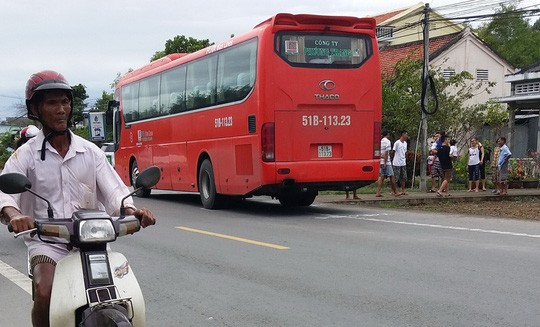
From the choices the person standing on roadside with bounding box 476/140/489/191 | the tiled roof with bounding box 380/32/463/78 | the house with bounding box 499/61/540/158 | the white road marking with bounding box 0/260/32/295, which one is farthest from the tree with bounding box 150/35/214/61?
the white road marking with bounding box 0/260/32/295

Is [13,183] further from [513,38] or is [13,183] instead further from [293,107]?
[513,38]

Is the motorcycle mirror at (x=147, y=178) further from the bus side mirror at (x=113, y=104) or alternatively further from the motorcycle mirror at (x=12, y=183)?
the bus side mirror at (x=113, y=104)

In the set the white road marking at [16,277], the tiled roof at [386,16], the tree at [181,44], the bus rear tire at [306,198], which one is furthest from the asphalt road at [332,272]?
the tiled roof at [386,16]

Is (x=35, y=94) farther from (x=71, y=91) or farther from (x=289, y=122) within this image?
(x=289, y=122)

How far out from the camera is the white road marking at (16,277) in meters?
7.09

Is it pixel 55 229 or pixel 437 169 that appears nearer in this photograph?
pixel 55 229

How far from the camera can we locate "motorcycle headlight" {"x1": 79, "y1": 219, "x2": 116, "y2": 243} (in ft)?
10.7

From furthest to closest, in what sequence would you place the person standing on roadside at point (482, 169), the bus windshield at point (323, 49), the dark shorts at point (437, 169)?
1. the person standing on roadside at point (482, 169)
2. the dark shorts at point (437, 169)
3. the bus windshield at point (323, 49)

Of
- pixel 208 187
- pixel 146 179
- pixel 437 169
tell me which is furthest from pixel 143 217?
pixel 437 169

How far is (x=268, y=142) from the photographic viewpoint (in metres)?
12.9

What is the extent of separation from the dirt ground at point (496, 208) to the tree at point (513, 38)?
40.8m

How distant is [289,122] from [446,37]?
29.0 metres

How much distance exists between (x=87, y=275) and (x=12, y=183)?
1.88ft

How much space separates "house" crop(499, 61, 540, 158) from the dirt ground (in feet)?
22.9
